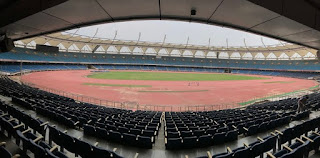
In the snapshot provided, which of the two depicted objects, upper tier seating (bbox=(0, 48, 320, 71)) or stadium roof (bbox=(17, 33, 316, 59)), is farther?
upper tier seating (bbox=(0, 48, 320, 71))

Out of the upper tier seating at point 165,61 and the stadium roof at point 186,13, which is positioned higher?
the upper tier seating at point 165,61

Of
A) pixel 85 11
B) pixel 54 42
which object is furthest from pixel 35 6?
pixel 54 42

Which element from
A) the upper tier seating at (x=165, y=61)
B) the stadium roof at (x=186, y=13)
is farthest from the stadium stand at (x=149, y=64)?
the stadium roof at (x=186, y=13)

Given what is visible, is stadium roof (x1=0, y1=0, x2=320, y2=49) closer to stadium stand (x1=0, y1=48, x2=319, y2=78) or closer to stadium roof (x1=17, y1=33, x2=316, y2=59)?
stadium stand (x1=0, y1=48, x2=319, y2=78)

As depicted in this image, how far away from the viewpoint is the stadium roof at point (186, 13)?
14.1 ft

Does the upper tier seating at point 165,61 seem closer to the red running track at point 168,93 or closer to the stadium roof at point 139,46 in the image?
the stadium roof at point 139,46

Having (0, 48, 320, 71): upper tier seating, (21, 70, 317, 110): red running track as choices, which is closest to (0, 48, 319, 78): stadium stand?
(0, 48, 320, 71): upper tier seating

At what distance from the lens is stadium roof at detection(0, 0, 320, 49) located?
4.30 metres

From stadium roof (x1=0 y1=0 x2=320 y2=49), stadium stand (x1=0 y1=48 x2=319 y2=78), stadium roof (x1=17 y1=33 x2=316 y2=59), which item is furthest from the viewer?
stadium roof (x1=17 y1=33 x2=316 y2=59)

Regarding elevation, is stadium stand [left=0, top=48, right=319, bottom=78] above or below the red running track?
above

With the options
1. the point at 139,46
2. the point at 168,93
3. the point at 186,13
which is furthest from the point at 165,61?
the point at 186,13

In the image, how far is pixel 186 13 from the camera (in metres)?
5.10

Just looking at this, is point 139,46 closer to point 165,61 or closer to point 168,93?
point 165,61

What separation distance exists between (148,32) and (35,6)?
66.0 m
